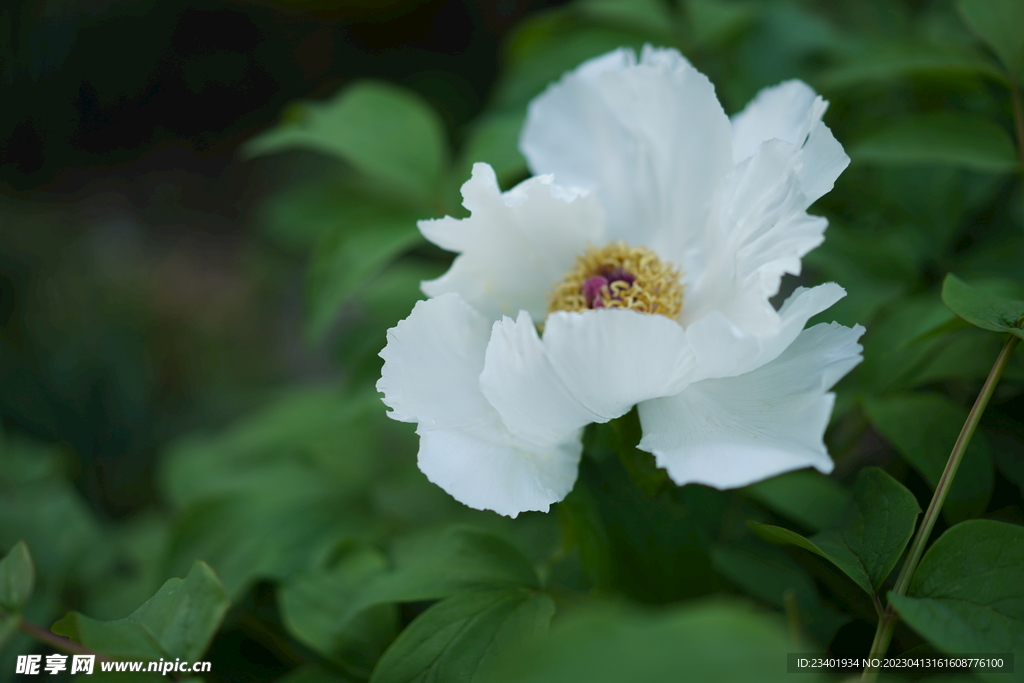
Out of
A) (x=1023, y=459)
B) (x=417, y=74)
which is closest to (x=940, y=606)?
(x=1023, y=459)

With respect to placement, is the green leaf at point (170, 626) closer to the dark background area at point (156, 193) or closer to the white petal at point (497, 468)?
the white petal at point (497, 468)

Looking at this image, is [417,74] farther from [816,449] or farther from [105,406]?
[816,449]

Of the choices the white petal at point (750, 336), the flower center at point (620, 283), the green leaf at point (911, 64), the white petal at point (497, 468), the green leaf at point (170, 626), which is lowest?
the green leaf at point (170, 626)

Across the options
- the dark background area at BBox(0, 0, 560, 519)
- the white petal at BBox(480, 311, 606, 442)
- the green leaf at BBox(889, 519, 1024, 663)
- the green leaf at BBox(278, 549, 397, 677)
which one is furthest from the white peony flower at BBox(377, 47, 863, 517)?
the dark background area at BBox(0, 0, 560, 519)

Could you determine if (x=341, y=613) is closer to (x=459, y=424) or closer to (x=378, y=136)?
(x=459, y=424)

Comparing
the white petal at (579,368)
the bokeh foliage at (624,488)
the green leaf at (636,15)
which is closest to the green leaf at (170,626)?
the bokeh foliage at (624,488)

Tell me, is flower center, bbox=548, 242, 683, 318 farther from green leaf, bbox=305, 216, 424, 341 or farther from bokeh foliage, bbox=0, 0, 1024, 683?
green leaf, bbox=305, 216, 424, 341
